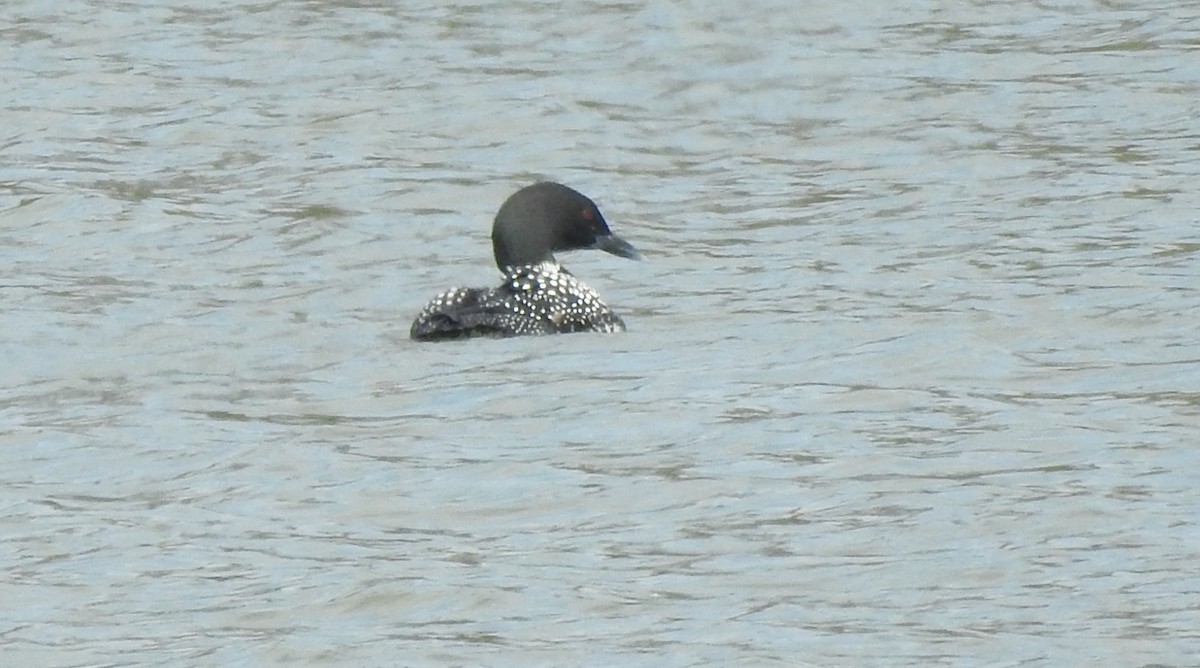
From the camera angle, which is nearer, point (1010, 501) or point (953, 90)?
A: point (1010, 501)

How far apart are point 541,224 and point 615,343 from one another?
87 cm

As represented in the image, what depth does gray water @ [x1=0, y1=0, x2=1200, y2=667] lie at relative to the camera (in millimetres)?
6809

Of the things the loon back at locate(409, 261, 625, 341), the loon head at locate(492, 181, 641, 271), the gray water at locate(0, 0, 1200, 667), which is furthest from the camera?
the loon head at locate(492, 181, 641, 271)

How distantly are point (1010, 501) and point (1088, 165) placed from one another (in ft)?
19.0

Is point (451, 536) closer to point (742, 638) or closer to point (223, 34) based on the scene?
point (742, 638)

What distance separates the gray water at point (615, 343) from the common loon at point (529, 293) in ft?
0.29

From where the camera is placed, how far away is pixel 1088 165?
13.0 metres

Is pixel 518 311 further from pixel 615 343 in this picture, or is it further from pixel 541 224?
pixel 541 224

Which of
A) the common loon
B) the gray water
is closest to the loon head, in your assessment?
the common loon

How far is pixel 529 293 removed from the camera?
10289 mm

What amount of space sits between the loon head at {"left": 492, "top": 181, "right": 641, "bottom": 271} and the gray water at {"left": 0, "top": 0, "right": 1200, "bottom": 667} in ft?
1.22

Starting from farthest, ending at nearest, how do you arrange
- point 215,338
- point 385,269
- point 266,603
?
1. point 385,269
2. point 215,338
3. point 266,603

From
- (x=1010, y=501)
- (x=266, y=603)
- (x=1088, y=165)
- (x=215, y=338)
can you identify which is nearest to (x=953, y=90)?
(x=1088, y=165)

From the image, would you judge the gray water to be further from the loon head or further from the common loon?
the loon head
